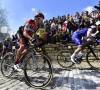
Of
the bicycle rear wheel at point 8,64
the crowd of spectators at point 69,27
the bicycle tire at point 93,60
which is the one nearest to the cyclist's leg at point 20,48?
the bicycle rear wheel at point 8,64

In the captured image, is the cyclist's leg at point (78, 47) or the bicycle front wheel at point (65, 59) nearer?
the cyclist's leg at point (78, 47)

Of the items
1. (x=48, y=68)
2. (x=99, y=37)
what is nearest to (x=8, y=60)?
(x=48, y=68)

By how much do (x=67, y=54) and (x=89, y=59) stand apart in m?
Answer: 1.33

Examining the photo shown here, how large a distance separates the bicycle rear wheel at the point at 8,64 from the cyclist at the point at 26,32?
55 cm

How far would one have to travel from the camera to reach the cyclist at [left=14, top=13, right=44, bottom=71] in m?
5.74

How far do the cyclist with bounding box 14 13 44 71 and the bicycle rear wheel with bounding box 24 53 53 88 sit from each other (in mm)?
670

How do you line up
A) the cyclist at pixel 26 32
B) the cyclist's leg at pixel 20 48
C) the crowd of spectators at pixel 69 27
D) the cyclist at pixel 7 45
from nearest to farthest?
the cyclist at pixel 26 32 < the cyclist's leg at pixel 20 48 < the crowd of spectators at pixel 69 27 < the cyclist at pixel 7 45

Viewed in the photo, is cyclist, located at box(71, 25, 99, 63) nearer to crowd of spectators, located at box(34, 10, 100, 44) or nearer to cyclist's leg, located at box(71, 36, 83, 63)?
cyclist's leg, located at box(71, 36, 83, 63)

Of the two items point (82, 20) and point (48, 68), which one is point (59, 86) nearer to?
point (48, 68)

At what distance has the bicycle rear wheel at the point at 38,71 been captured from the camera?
5093mm

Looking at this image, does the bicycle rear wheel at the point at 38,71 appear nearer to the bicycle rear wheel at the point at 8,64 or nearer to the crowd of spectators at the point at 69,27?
the bicycle rear wheel at the point at 8,64

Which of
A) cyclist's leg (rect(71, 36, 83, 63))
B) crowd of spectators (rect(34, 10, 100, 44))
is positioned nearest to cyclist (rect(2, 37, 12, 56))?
crowd of spectators (rect(34, 10, 100, 44))

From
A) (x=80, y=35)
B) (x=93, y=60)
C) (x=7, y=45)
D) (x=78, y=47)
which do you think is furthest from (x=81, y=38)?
(x=7, y=45)

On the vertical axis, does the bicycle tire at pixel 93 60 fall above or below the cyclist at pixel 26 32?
below
